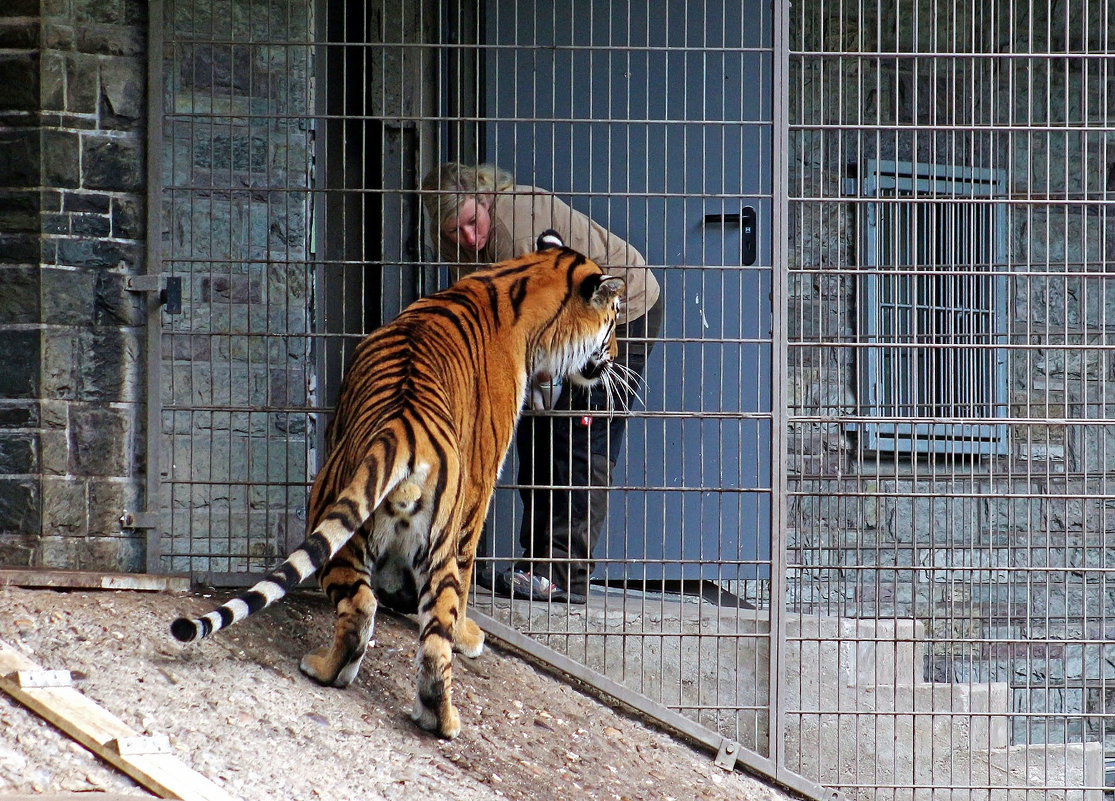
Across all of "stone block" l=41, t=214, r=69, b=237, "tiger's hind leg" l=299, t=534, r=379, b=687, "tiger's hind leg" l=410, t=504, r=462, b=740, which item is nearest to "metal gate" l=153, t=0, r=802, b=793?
"stone block" l=41, t=214, r=69, b=237

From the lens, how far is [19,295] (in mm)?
4477

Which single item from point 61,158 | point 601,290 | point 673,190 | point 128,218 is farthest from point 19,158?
point 673,190

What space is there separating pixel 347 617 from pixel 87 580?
1081 millimetres

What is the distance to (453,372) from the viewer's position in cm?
425

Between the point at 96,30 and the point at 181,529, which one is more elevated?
the point at 96,30

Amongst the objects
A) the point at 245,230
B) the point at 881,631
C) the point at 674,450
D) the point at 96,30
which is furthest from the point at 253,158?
the point at 881,631

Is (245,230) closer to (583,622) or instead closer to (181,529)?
(181,529)

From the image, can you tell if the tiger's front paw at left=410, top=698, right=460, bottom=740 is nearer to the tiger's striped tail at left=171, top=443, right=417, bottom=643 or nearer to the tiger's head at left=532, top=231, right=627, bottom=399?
the tiger's striped tail at left=171, top=443, right=417, bottom=643

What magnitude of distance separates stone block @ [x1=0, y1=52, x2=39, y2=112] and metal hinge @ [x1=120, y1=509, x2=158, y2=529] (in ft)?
4.72

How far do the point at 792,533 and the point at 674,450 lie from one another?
164cm

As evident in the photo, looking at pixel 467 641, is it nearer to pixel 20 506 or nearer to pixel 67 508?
pixel 67 508

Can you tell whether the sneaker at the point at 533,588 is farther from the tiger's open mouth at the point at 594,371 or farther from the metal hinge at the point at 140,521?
the metal hinge at the point at 140,521

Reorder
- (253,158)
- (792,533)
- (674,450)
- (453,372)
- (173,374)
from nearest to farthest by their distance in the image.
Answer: (453,372) < (173,374) < (253,158) < (674,450) < (792,533)

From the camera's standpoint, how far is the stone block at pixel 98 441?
178 inches
